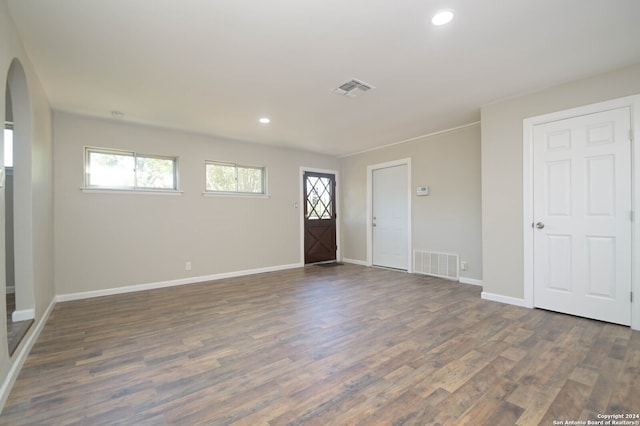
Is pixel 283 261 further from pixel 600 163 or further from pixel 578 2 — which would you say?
pixel 578 2

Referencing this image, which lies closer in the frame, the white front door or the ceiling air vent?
the white front door

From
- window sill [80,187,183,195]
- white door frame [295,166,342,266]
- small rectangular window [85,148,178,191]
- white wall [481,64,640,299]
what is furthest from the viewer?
white door frame [295,166,342,266]

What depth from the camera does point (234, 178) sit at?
5.56 m

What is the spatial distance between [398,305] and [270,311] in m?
1.61

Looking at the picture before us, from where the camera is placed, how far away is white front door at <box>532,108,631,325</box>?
9.52ft

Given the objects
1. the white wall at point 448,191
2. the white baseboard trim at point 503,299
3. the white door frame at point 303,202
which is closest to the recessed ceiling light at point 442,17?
the white wall at point 448,191

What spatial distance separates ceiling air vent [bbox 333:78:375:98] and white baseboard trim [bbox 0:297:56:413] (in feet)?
11.9

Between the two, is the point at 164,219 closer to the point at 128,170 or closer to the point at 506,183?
the point at 128,170

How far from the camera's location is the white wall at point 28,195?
188 cm

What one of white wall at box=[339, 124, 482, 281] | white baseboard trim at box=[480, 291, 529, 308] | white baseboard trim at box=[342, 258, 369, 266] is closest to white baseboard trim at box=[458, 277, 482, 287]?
white wall at box=[339, 124, 482, 281]

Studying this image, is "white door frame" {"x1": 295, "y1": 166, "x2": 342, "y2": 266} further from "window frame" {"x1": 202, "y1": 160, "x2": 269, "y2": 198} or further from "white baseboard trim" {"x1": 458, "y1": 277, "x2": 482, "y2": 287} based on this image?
"white baseboard trim" {"x1": 458, "y1": 277, "x2": 482, "y2": 287}

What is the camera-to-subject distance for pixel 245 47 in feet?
8.01

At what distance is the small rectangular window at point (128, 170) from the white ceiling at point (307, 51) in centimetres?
69

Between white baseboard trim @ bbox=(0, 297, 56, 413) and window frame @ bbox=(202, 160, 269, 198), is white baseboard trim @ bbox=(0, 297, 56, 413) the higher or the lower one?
the lower one
